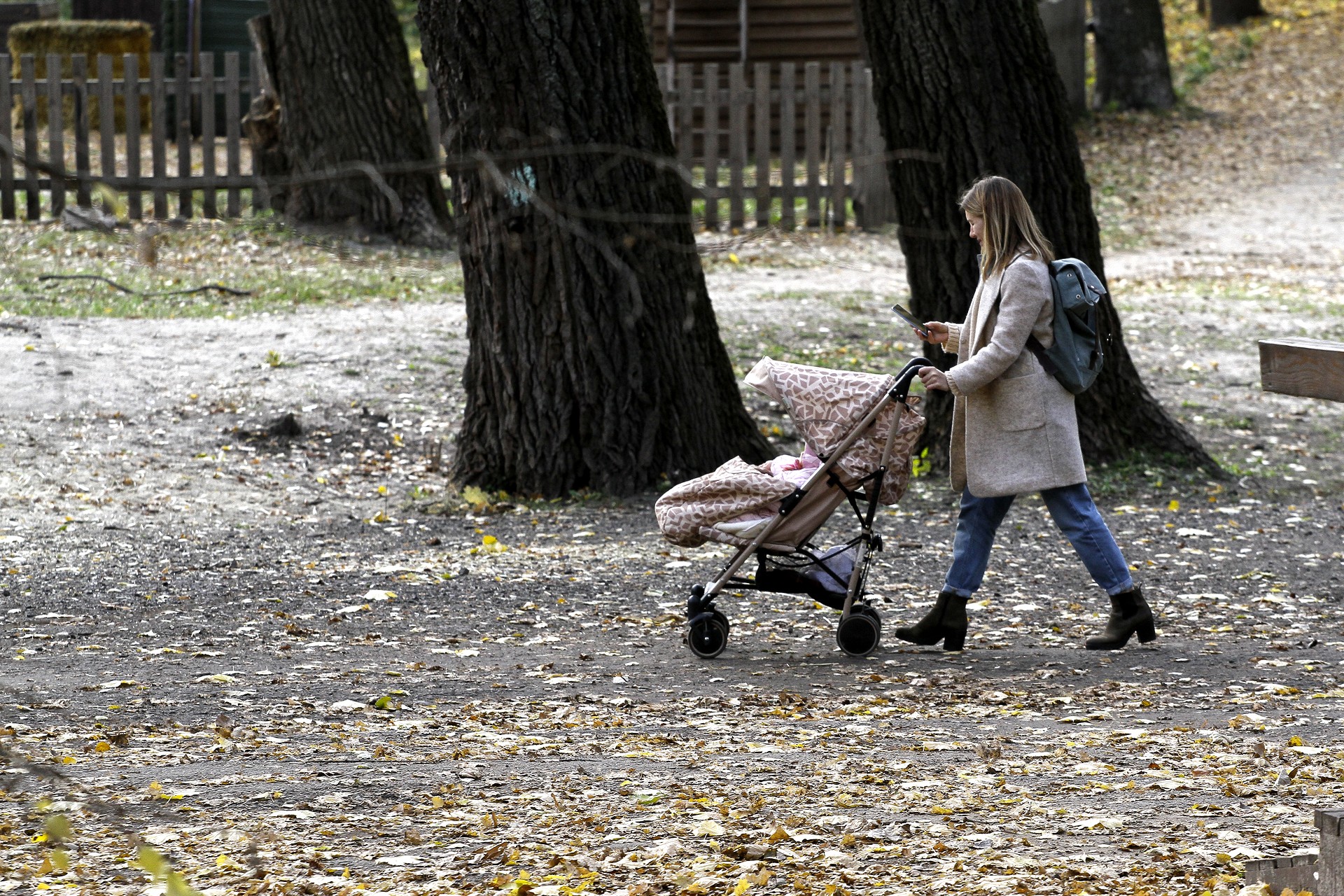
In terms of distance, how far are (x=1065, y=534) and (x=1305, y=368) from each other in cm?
223

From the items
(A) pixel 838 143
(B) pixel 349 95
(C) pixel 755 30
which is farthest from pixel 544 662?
(C) pixel 755 30

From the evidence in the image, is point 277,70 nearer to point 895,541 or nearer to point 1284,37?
point 895,541

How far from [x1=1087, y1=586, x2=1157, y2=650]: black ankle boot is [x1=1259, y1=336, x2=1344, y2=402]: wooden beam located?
2104 millimetres

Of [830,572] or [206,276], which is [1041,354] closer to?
[830,572]

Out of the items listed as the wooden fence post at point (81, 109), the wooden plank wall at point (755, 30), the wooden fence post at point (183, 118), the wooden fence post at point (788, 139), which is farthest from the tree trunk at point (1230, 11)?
the wooden fence post at point (81, 109)

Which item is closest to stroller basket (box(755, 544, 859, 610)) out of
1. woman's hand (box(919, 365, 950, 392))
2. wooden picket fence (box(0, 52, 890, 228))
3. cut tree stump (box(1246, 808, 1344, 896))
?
woman's hand (box(919, 365, 950, 392))

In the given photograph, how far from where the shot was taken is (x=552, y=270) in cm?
852

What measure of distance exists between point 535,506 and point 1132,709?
4.12 m

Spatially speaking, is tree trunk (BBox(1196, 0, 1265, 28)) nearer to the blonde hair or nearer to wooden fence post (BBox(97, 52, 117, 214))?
wooden fence post (BBox(97, 52, 117, 214))

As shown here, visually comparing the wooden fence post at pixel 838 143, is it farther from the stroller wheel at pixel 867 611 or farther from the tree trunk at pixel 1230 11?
the tree trunk at pixel 1230 11

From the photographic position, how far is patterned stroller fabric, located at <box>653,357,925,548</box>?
19.3 ft

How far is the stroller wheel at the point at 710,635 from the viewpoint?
610 centimetres

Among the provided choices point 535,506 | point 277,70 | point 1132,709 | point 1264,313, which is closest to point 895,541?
point 535,506

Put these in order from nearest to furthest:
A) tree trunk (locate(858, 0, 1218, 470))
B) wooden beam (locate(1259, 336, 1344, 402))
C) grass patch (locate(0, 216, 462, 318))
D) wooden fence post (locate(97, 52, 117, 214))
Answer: wooden beam (locate(1259, 336, 1344, 402)) → tree trunk (locate(858, 0, 1218, 470)) → grass patch (locate(0, 216, 462, 318)) → wooden fence post (locate(97, 52, 117, 214))
